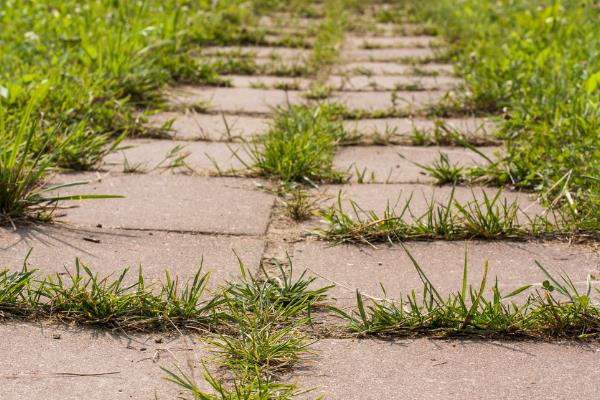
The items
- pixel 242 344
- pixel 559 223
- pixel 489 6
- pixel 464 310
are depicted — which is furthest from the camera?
pixel 489 6

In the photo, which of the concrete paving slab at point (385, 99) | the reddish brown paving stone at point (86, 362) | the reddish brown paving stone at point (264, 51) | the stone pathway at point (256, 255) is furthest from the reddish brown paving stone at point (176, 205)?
the reddish brown paving stone at point (264, 51)

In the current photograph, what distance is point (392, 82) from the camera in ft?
13.6

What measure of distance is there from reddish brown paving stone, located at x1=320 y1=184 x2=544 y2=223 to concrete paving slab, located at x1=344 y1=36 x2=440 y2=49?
266cm

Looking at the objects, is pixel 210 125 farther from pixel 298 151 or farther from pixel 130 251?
pixel 130 251

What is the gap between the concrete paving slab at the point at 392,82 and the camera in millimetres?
4016

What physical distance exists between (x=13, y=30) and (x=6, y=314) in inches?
124

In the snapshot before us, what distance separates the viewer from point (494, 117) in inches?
131

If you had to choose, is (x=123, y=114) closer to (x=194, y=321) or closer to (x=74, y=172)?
(x=74, y=172)

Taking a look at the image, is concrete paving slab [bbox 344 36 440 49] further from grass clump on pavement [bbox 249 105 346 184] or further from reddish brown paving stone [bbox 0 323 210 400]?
reddish brown paving stone [bbox 0 323 210 400]

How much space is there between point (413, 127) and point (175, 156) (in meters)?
0.91

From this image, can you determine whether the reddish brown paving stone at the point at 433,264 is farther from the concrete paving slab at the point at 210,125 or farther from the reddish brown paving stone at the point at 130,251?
the concrete paving slab at the point at 210,125

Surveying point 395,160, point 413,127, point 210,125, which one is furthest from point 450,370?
point 210,125

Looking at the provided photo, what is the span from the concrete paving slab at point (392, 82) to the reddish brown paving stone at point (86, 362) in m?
2.50

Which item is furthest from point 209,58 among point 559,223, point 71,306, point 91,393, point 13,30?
point 91,393
